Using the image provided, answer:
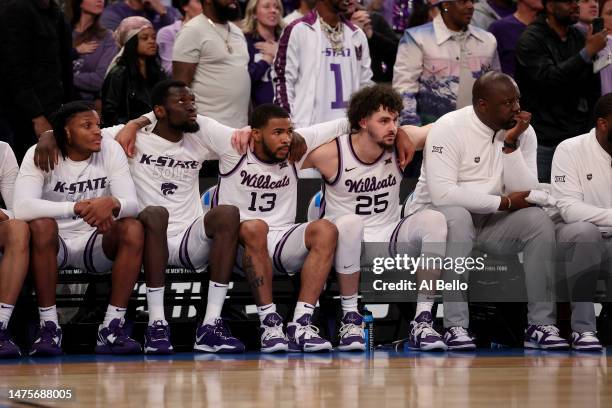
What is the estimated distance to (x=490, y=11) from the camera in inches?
434

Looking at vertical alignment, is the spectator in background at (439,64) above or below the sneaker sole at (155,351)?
above

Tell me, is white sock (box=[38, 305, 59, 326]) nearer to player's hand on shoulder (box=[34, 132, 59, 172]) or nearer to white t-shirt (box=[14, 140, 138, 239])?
white t-shirt (box=[14, 140, 138, 239])

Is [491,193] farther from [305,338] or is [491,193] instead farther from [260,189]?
[305,338]

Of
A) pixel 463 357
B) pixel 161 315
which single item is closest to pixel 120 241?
pixel 161 315

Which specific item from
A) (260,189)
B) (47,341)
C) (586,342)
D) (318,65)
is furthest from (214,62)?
(586,342)

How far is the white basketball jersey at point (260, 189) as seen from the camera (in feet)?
27.4

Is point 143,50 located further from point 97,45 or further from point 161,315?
point 161,315

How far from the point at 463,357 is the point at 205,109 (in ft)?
10.4

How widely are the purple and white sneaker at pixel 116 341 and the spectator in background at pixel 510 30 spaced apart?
4.28 metres

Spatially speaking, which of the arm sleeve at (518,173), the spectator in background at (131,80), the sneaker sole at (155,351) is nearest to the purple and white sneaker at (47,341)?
the sneaker sole at (155,351)

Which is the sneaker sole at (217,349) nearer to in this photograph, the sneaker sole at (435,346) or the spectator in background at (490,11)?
the sneaker sole at (435,346)

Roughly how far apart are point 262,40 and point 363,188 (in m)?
2.39

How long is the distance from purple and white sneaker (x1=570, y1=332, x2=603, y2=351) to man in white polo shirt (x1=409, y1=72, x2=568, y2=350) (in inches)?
3.0

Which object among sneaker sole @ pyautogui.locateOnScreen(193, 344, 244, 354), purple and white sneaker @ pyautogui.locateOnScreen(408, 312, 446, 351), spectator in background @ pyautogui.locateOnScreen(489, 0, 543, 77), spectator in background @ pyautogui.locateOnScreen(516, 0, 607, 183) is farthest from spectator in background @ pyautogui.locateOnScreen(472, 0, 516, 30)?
sneaker sole @ pyautogui.locateOnScreen(193, 344, 244, 354)
